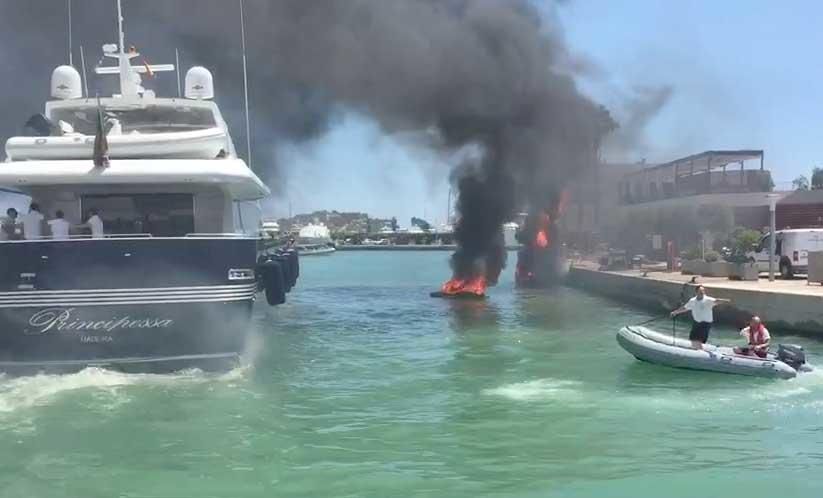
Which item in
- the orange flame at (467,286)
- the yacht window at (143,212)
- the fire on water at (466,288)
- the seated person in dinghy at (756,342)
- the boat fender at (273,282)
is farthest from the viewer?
the orange flame at (467,286)

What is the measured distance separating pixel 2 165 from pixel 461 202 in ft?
87.4

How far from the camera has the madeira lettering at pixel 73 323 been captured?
46.9 feet

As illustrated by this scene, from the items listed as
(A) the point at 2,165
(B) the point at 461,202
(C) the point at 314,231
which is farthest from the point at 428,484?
(C) the point at 314,231

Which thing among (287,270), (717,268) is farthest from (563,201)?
(287,270)

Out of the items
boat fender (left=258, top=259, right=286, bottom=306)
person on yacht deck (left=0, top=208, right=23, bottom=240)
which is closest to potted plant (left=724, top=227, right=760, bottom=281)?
boat fender (left=258, top=259, right=286, bottom=306)

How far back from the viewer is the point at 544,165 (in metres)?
40.8

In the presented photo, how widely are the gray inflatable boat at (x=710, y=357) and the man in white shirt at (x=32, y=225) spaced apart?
11208mm

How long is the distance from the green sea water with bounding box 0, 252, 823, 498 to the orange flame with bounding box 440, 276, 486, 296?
17.7 m

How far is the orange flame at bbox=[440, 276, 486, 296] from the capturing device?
3825cm

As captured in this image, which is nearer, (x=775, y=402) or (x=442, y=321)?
(x=775, y=402)

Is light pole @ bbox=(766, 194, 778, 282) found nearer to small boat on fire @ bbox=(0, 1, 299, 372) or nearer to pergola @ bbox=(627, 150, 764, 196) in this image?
small boat on fire @ bbox=(0, 1, 299, 372)

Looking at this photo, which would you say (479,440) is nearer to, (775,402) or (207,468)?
(207,468)

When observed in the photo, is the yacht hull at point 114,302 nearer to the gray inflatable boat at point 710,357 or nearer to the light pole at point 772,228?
the gray inflatable boat at point 710,357

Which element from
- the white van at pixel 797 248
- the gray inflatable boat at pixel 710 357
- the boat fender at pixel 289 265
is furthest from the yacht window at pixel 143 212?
the white van at pixel 797 248
